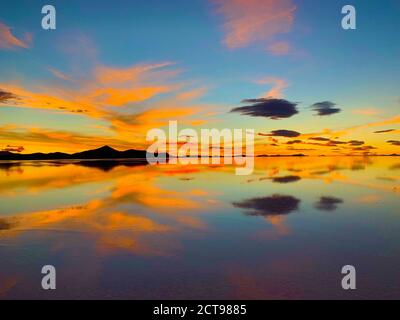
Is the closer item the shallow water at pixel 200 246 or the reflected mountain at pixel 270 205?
the shallow water at pixel 200 246

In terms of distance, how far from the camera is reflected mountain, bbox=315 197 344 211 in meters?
16.6

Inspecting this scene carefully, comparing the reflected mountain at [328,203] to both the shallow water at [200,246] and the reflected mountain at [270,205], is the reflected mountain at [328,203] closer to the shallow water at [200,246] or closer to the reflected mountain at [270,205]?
the shallow water at [200,246]

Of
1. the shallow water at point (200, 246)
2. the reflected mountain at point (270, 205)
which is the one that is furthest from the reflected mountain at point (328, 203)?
the reflected mountain at point (270, 205)

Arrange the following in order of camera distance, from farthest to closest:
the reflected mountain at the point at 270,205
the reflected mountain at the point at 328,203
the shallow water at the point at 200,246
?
the reflected mountain at the point at 328,203, the reflected mountain at the point at 270,205, the shallow water at the point at 200,246

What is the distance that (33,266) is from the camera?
29.9 feet

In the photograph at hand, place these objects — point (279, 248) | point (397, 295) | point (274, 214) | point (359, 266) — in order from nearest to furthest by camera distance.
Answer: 1. point (397, 295)
2. point (359, 266)
3. point (279, 248)
4. point (274, 214)

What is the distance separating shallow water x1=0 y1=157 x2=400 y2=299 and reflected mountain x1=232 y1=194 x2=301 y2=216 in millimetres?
46

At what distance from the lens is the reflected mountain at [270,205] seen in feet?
51.0

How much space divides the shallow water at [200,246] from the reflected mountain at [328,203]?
96 millimetres
